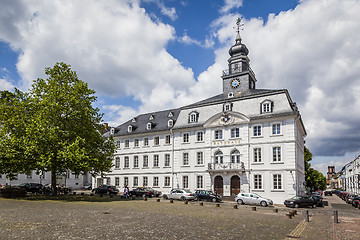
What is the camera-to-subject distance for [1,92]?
144 feet

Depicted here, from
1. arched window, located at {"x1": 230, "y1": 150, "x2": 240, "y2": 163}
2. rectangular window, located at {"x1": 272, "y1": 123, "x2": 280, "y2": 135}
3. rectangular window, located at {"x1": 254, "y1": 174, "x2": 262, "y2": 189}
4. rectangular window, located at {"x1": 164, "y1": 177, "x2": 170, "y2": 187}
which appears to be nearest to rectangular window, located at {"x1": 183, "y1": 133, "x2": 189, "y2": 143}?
rectangular window, located at {"x1": 164, "y1": 177, "x2": 170, "y2": 187}

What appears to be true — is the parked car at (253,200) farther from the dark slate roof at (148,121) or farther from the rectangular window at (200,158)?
the dark slate roof at (148,121)

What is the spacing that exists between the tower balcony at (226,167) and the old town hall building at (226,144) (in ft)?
0.31

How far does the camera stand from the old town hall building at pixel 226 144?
3394cm

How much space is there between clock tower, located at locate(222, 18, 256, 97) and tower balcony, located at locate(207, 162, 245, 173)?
989 cm

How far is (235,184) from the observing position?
1427 inches

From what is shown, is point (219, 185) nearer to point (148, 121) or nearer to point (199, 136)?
point (199, 136)

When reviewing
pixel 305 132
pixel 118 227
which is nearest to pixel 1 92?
pixel 118 227

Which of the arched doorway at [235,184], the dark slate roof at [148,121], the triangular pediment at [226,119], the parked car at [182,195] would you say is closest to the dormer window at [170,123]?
the dark slate roof at [148,121]

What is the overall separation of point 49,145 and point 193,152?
65.1ft

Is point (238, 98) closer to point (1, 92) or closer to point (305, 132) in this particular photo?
point (305, 132)

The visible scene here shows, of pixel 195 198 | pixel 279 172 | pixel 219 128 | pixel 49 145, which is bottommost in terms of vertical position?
pixel 195 198

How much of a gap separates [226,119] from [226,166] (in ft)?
19.6

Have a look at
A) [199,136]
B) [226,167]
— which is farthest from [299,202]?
[199,136]
